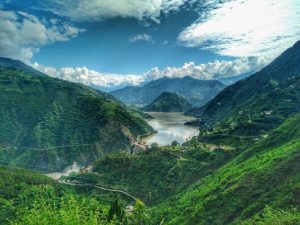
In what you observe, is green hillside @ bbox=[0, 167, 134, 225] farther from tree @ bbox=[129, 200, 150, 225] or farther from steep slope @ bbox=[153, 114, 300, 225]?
steep slope @ bbox=[153, 114, 300, 225]

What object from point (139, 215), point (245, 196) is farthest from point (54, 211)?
point (139, 215)

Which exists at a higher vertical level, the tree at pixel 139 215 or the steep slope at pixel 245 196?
the steep slope at pixel 245 196

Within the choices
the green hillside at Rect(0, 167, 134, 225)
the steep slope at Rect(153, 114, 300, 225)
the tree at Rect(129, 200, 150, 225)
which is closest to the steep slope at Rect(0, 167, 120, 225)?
the green hillside at Rect(0, 167, 134, 225)

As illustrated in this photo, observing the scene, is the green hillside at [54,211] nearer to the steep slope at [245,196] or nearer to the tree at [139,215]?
the tree at [139,215]

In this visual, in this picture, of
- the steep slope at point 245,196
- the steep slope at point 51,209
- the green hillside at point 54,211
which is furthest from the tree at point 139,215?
A: the steep slope at point 51,209

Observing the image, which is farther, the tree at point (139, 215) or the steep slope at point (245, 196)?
the tree at point (139, 215)

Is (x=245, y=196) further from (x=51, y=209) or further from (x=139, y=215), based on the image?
(x=51, y=209)

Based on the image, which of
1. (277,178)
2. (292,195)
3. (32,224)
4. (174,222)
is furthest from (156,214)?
(32,224)

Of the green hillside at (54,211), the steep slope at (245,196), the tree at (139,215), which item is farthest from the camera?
the tree at (139,215)

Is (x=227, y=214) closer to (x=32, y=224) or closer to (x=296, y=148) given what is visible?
(x=296, y=148)

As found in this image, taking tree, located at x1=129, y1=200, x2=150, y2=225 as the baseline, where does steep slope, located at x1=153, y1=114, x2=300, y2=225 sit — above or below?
above

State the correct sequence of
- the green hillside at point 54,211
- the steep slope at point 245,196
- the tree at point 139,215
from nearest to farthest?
the green hillside at point 54,211 < the steep slope at point 245,196 < the tree at point 139,215
